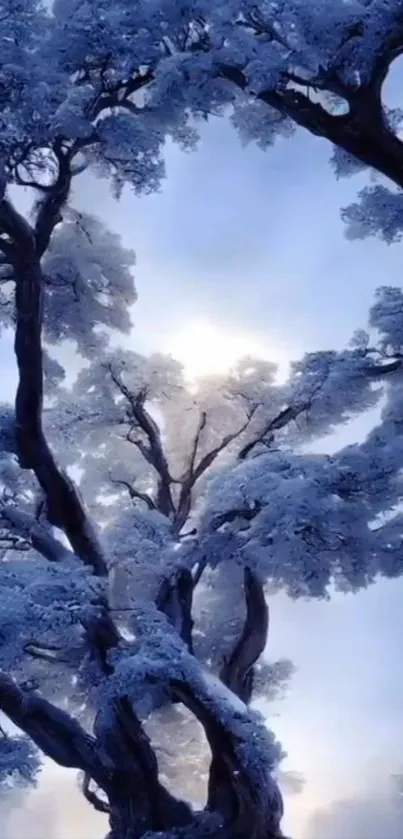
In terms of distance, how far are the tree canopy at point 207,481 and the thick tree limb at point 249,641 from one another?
0.02 meters

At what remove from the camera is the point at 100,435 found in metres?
11.2

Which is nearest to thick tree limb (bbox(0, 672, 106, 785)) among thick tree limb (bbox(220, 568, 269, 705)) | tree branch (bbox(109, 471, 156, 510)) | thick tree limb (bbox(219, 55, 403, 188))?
thick tree limb (bbox(220, 568, 269, 705))

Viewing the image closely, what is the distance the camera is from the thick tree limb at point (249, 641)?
29.8 feet

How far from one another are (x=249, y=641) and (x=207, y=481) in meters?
2.47

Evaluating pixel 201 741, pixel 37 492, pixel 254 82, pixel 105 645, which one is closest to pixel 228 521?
pixel 105 645

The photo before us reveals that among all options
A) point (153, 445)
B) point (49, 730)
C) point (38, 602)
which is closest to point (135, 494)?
point (153, 445)

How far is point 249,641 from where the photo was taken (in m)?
9.21

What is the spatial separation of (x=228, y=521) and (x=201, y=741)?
649 cm

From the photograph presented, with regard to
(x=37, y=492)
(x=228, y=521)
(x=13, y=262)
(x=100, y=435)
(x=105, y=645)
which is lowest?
(x=105, y=645)

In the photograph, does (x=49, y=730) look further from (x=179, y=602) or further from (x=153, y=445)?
(x=153, y=445)

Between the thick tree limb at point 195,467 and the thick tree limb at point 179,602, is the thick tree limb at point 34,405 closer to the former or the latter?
the thick tree limb at point 179,602

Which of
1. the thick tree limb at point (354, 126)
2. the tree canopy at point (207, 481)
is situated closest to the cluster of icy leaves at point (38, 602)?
the tree canopy at point (207, 481)

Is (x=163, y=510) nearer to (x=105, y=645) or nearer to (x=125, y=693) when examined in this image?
(x=105, y=645)

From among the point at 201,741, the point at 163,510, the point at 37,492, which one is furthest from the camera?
the point at 201,741
